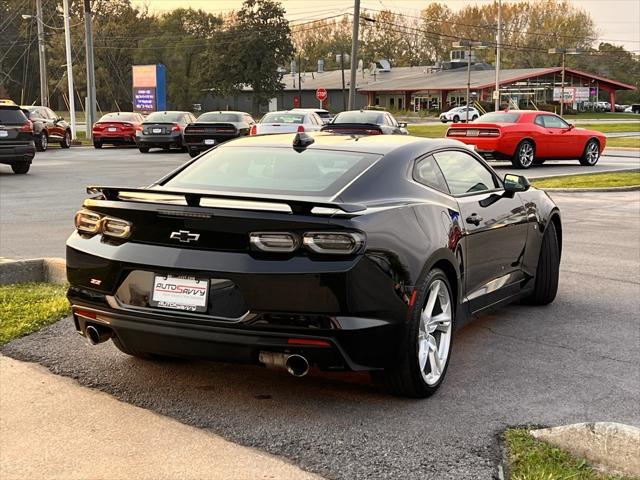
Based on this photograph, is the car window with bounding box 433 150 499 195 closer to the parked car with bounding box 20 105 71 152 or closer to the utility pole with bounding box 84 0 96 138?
the parked car with bounding box 20 105 71 152

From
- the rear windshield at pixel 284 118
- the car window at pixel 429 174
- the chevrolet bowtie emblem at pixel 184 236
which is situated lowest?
the chevrolet bowtie emblem at pixel 184 236

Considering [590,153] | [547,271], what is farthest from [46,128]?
[547,271]

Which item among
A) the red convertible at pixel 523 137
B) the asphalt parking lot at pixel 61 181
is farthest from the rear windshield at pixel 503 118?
the asphalt parking lot at pixel 61 181

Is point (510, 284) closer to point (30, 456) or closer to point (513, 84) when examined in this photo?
point (30, 456)

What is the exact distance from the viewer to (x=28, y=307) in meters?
6.37

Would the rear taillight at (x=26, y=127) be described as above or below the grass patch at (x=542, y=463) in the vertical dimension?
above

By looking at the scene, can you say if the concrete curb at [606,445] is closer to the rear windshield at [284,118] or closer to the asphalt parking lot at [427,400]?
the asphalt parking lot at [427,400]

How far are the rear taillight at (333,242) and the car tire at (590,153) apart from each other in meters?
21.3

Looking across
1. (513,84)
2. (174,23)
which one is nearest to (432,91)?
(513,84)

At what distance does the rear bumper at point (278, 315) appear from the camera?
4.02m

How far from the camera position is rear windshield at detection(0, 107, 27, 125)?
750 inches

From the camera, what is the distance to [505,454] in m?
3.82

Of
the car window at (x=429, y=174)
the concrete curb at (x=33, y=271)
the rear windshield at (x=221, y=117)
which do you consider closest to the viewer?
the car window at (x=429, y=174)

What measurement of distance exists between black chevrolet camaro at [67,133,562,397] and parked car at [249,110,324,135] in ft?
61.0
